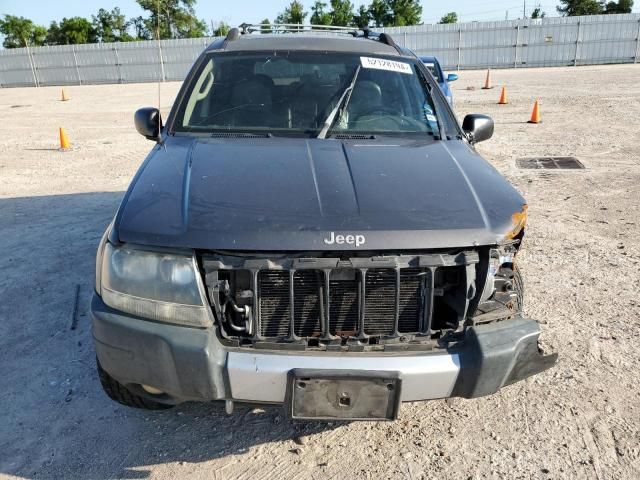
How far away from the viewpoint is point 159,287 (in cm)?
220

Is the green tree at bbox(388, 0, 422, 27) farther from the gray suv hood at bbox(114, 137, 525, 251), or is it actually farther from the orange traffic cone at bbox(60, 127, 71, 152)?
the gray suv hood at bbox(114, 137, 525, 251)

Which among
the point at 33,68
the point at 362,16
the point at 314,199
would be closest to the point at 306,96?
the point at 314,199

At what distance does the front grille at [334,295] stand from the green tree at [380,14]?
48464 mm

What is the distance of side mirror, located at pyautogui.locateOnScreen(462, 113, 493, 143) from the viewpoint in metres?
3.64

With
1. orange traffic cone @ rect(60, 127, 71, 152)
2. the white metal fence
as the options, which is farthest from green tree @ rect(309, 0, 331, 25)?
orange traffic cone @ rect(60, 127, 71, 152)

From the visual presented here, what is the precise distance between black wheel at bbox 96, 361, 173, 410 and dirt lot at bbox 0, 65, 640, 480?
17 cm

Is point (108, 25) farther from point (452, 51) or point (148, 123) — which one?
point (148, 123)

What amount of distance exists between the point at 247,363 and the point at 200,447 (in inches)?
31.1

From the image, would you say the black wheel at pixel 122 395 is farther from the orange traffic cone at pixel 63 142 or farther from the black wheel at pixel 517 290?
the orange traffic cone at pixel 63 142

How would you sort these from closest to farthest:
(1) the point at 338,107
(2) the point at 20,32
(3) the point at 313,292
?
(3) the point at 313,292
(1) the point at 338,107
(2) the point at 20,32

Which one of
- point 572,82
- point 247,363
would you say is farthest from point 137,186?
point 572,82

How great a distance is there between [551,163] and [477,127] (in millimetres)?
5128

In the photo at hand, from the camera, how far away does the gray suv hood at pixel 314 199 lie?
7.09 feet

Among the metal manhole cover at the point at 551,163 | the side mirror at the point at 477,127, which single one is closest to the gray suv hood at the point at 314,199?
the side mirror at the point at 477,127
